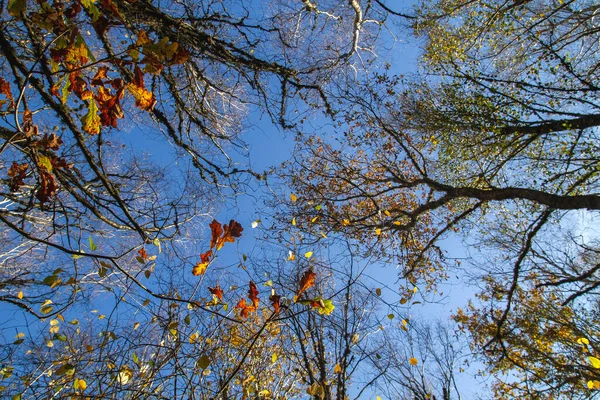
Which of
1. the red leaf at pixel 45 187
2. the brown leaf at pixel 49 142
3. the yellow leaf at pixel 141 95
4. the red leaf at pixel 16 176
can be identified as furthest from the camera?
the red leaf at pixel 16 176

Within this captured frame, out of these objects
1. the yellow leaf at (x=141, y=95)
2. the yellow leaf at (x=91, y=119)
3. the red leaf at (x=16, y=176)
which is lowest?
the yellow leaf at (x=91, y=119)

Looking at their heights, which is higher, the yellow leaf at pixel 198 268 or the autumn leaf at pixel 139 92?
the autumn leaf at pixel 139 92

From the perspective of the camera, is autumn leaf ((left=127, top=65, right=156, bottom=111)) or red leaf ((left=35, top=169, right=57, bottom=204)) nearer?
autumn leaf ((left=127, top=65, right=156, bottom=111))

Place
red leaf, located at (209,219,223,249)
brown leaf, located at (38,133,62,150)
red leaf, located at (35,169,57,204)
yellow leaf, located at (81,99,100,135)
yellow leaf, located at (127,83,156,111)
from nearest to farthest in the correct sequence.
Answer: yellow leaf, located at (81,99,100,135), yellow leaf, located at (127,83,156,111), red leaf, located at (209,219,223,249), red leaf, located at (35,169,57,204), brown leaf, located at (38,133,62,150)

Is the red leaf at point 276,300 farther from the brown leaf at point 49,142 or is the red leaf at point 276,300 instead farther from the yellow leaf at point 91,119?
the brown leaf at point 49,142

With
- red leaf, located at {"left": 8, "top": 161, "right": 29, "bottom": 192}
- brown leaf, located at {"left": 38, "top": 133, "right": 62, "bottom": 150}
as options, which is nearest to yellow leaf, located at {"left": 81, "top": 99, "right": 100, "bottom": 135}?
brown leaf, located at {"left": 38, "top": 133, "right": 62, "bottom": 150}

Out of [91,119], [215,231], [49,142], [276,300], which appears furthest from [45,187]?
[276,300]

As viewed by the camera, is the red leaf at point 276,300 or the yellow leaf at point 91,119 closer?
the yellow leaf at point 91,119

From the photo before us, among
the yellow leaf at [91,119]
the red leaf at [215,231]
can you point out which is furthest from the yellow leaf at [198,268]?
the yellow leaf at [91,119]

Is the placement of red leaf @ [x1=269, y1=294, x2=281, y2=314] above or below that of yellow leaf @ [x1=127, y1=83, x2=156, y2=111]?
below

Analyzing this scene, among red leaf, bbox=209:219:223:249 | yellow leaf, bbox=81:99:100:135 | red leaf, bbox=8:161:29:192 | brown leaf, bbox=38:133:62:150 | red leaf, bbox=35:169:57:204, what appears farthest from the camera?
red leaf, bbox=8:161:29:192

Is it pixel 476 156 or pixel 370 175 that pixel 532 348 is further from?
pixel 370 175

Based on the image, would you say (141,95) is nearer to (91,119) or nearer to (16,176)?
(91,119)

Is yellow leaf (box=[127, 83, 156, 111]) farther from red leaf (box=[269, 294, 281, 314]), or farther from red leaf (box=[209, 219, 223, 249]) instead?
red leaf (box=[269, 294, 281, 314])
